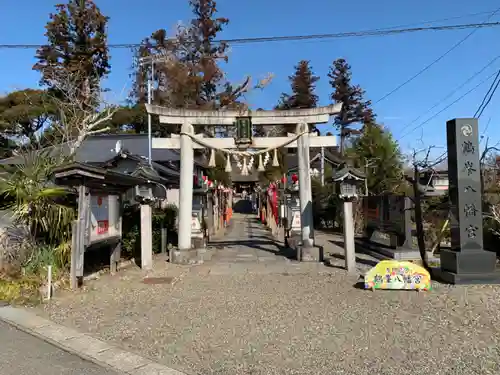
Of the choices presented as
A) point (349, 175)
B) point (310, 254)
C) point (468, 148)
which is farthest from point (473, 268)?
point (310, 254)

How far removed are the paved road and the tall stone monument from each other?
686 cm

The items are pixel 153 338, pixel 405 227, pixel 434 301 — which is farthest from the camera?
pixel 405 227

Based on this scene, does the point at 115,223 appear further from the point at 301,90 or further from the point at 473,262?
the point at 301,90

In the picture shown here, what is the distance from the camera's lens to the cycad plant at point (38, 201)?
788cm

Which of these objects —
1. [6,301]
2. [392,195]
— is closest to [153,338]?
[6,301]

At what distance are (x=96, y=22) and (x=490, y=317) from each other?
34635 mm

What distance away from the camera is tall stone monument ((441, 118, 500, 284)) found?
8023mm

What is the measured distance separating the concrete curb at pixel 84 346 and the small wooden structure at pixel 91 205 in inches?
63.0

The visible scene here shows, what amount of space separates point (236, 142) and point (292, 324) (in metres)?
7.17

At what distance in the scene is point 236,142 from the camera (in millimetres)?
11930

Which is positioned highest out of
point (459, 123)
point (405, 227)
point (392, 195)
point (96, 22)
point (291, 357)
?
point (96, 22)

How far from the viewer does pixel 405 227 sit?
11.5m

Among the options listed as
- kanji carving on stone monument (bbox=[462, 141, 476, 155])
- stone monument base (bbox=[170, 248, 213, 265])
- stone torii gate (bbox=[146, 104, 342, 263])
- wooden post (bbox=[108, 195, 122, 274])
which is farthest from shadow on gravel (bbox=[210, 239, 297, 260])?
kanji carving on stone monument (bbox=[462, 141, 476, 155])

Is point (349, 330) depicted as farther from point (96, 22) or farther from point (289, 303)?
point (96, 22)
